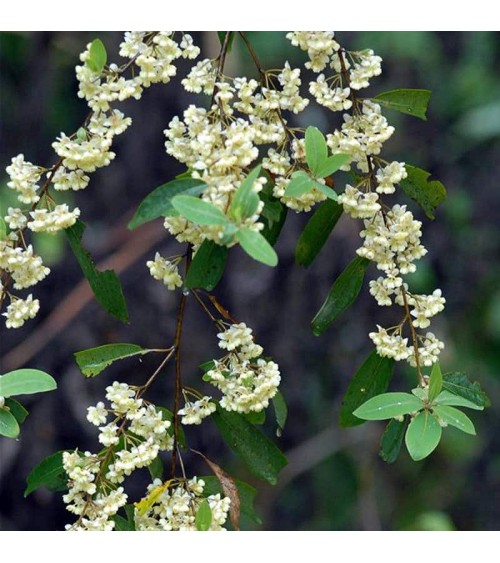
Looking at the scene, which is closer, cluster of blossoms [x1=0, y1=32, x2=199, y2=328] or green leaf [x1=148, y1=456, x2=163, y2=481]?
cluster of blossoms [x1=0, y1=32, x2=199, y2=328]

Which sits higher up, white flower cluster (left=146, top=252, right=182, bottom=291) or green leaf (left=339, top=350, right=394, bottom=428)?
white flower cluster (left=146, top=252, right=182, bottom=291)

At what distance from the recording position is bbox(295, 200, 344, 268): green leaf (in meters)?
0.97

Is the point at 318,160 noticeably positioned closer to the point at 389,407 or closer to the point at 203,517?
the point at 389,407

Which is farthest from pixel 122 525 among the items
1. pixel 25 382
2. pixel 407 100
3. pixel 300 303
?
pixel 300 303

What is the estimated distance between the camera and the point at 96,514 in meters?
0.85

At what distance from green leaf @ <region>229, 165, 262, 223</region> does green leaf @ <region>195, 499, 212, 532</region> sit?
0.27 meters

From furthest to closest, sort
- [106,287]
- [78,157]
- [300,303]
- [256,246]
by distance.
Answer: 1. [300,303]
2. [106,287]
3. [78,157]
4. [256,246]

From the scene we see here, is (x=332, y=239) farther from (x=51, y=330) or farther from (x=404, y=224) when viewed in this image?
(x=404, y=224)

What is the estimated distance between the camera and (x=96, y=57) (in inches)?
33.2

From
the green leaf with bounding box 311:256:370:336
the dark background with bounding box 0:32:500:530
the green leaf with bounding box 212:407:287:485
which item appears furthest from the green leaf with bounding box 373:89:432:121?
the dark background with bounding box 0:32:500:530

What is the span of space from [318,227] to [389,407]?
0.72ft

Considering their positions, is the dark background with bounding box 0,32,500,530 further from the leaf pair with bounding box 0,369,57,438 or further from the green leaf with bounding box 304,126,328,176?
the green leaf with bounding box 304,126,328,176

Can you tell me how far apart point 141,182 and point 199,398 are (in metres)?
1.51

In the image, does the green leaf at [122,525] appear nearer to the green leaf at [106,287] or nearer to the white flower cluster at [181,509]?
A: the white flower cluster at [181,509]
